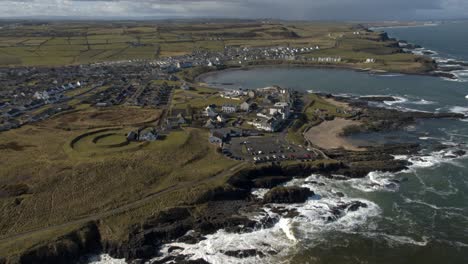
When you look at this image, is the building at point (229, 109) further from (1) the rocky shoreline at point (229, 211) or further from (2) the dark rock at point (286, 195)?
(2) the dark rock at point (286, 195)

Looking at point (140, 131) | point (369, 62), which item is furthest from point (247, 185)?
point (369, 62)

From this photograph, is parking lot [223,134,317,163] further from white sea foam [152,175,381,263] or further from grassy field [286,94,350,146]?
white sea foam [152,175,381,263]

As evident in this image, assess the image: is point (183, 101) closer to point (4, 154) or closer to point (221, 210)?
point (4, 154)

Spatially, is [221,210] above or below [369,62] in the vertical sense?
below

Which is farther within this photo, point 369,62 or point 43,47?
point 43,47

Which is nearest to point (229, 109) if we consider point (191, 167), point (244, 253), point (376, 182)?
point (191, 167)
